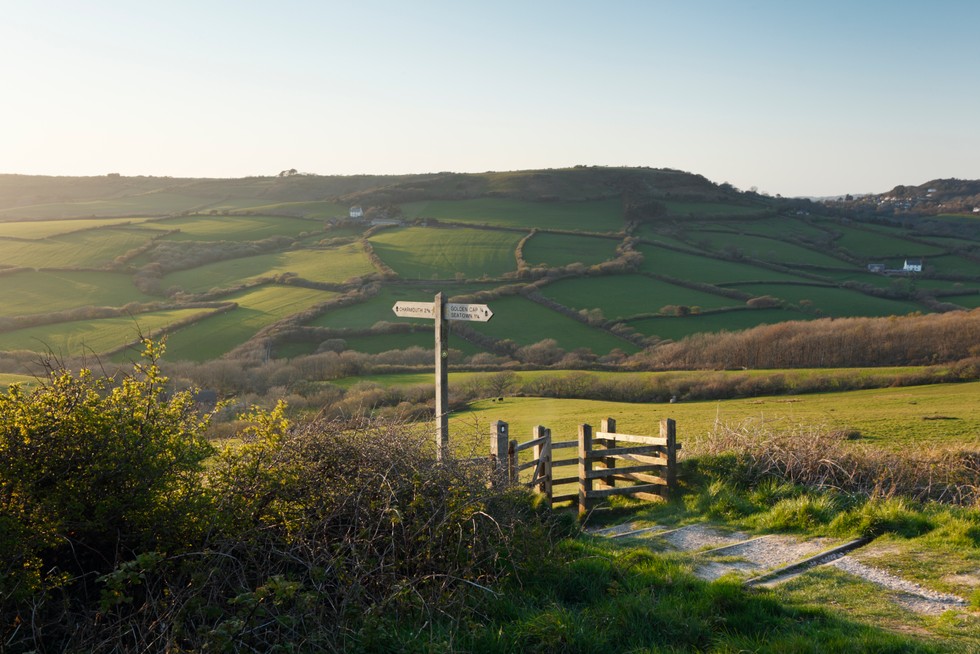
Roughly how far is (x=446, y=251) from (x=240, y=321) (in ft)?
82.9

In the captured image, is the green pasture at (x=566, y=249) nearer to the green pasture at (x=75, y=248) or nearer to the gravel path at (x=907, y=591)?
the green pasture at (x=75, y=248)

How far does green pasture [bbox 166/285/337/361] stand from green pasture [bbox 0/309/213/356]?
1708 millimetres

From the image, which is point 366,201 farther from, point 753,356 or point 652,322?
point 753,356

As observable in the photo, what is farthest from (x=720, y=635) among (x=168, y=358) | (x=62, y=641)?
(x=168, y=358)

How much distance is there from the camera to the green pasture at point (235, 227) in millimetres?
82250

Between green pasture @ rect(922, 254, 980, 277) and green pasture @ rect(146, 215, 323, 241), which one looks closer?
green pasture @ rect(922, 254, 980, 277)

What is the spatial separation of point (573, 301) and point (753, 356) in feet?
63.3

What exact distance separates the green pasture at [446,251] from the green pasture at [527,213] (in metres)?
6.15

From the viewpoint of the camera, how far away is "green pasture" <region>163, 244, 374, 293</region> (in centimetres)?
6669

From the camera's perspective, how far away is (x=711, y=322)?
183ft

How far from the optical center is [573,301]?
200 feet

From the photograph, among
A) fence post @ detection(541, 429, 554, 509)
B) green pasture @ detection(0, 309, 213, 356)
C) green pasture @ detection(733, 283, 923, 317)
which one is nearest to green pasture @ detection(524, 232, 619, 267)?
green pasture @ detection(733, 283, 923, 317)

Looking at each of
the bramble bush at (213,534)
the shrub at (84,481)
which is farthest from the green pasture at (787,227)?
the shrub at (84,481)

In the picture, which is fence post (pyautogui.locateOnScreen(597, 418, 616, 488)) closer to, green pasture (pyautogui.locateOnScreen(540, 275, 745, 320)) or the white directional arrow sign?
the white directional arrow sign
